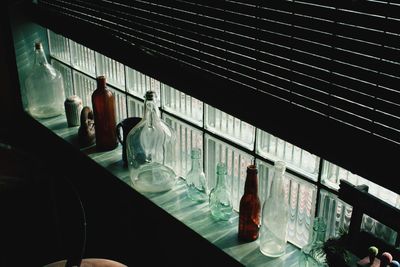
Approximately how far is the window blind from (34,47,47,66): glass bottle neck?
950mm

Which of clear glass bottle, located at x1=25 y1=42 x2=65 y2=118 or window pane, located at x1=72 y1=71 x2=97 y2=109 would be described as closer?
window pane, located at x1=72 y1=71 x2=97 y2=109

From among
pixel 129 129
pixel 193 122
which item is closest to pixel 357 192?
pixel 193 122

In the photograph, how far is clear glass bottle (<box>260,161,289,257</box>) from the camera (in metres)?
1.57

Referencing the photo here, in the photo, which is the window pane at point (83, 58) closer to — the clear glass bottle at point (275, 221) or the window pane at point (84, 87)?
the window pane at point (84, 87)

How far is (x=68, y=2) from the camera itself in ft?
7.48

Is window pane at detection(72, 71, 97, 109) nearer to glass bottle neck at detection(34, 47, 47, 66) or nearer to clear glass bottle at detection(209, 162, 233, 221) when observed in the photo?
glass bottle neck at detection(34, 47, 47, 66)

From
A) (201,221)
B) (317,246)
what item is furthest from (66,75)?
(317,246)

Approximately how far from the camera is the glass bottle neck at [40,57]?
8.36 ft

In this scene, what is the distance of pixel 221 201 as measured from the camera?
1788 millimetres

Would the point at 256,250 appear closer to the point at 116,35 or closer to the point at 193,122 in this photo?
the point at 193,122

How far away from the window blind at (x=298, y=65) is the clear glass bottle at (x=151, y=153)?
0.87ft

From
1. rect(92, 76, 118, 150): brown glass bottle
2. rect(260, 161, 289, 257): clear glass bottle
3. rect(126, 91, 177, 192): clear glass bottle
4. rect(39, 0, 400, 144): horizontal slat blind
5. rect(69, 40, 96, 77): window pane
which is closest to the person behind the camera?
rect(39, 0, 400, 144): horizontal slat blind

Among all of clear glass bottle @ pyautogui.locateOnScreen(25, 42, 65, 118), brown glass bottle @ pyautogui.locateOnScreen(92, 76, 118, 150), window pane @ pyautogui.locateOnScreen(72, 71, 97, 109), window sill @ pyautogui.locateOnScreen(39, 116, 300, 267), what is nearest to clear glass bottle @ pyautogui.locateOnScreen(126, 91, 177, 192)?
window sill @ pyautogui.locateOnScreen(39, 116, 300, 267)

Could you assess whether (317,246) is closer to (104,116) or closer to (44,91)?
(104,116)
